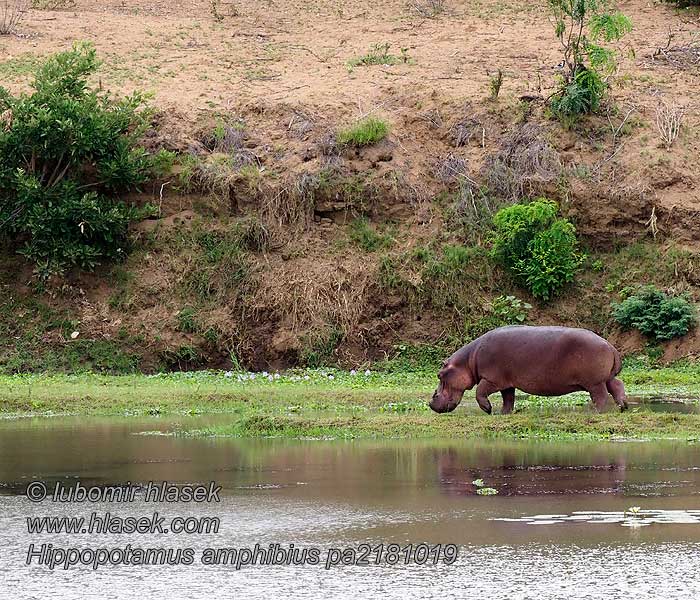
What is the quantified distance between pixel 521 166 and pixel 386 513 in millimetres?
16882

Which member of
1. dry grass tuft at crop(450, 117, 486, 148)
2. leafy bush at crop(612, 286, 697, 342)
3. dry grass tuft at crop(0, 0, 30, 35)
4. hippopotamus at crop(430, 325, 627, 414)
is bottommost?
leafy bush at crop(612, 286, 697, 342)

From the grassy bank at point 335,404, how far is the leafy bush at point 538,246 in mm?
2632

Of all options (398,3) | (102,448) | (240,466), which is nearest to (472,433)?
(240,466)

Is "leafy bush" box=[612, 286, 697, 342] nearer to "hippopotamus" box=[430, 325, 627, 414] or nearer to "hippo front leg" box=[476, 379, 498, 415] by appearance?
"hippopotamus" box=[430, 325, 627, 414]

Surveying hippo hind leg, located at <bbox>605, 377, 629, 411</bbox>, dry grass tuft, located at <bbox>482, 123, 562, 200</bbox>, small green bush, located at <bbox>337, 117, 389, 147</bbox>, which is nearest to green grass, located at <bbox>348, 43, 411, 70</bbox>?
small green bush, located at <bbox>337, 117, 389, 147</bbox>

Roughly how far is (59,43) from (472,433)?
19956mm

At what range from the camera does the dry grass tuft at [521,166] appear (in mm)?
25391

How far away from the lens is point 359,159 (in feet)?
85.1

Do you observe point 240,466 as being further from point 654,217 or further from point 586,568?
point 654,217

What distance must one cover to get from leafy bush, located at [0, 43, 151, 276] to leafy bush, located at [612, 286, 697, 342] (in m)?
9.52

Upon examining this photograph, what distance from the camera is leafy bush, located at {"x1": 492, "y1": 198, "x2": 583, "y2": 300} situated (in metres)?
24.0

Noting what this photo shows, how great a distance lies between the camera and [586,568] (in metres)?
8.08

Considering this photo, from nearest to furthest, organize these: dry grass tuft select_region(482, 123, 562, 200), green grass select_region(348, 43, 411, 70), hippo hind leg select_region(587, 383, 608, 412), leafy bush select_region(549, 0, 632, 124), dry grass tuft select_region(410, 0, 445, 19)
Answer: hippo hind leg select_region(587, 383, 608, 412), dry grass tuft select_region(482, 123, 562, 200), leafy bush select_region(549, 0, 632, 124), green grass select_region(348, 43, 411, 70), dry grass tuft select_region(410, 0, 445, 19)

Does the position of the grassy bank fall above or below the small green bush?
below
